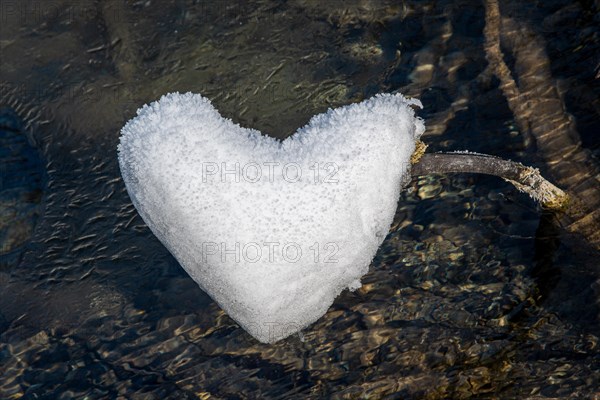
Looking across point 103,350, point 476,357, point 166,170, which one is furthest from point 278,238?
point 103,350

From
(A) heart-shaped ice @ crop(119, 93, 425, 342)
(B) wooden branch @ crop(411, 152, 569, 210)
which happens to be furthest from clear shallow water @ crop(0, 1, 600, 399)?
(A) heart-shaped ice @ crop(119, 93, 425, 342)

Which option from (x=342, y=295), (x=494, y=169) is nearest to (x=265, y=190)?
(x=494, y=169)

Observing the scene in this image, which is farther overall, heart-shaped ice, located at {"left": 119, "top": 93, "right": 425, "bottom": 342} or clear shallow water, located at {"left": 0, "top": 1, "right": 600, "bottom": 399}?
clear shallow water, located at {"left": 0, "top": 1, "right": 600, "bottom": 399}

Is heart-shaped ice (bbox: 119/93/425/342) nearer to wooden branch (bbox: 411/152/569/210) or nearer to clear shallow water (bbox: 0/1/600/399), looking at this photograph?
wooden branch (bbox: 411/152/569/210)

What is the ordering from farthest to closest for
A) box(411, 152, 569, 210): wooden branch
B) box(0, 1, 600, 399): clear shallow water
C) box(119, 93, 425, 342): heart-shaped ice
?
box(0, 1, 600, 399): clear shallow water
box(411, 152, 569, 210): wooden branch
box(119, 93, 425, 342): heart-shaped ice

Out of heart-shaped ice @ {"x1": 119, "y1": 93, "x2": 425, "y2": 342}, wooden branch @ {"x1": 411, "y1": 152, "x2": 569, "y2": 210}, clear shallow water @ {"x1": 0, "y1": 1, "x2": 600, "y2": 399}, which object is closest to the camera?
heart-shaped ice @ {"x1": 119, "y1": 93, "x2": 425, "y2": 342}

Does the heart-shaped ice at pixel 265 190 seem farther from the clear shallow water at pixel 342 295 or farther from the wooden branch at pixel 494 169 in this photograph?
the clear shallow water at pixel 342 295

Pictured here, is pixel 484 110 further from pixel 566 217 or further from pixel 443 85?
pixel 566 217
